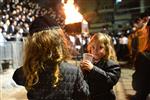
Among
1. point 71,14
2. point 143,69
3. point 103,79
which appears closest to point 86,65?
point 103,79

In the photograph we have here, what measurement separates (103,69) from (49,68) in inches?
56.6

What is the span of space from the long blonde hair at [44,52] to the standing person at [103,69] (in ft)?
3.87

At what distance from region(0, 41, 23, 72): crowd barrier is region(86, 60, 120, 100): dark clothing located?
356 inches

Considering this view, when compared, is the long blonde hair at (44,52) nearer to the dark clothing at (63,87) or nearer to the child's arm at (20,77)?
the dark clothing at (63,87)

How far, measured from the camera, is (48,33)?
3.44 m

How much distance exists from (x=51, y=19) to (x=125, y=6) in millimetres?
41831

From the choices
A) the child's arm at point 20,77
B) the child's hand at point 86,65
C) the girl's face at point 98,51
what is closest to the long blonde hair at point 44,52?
the child's arm at point 20,77

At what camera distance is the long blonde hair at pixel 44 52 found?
135 inches

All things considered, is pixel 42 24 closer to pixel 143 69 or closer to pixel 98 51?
pixel 98 51

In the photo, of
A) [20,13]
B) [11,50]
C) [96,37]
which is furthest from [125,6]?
[96,37]

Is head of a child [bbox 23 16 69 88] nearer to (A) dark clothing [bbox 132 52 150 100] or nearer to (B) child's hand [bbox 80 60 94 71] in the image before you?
(B) child's hand [bbox 80 60 94 71]

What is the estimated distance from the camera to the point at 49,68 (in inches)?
135

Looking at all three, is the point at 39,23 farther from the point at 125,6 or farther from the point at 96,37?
the point at 125,6

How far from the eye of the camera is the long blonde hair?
11.2 ft
